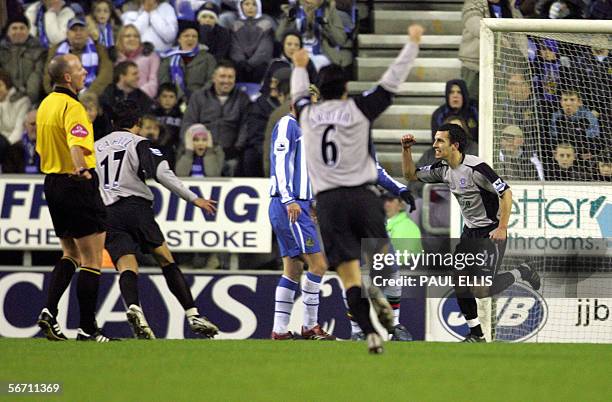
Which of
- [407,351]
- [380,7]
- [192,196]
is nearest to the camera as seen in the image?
[407,351]

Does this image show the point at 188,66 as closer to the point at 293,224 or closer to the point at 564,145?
the point at 564,145

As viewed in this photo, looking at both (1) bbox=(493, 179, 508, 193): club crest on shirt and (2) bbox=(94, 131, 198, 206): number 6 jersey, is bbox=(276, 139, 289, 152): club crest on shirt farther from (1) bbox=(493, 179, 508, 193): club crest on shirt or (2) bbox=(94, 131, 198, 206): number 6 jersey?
(1) bbox=(493, 179, 508, 193): club crest on shirt

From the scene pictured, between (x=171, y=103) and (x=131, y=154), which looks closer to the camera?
(x=131, y=154)

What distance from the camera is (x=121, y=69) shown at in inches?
607

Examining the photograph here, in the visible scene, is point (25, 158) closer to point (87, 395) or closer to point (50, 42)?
point (50, 42)

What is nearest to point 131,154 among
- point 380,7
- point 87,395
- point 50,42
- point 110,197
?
point 110,197

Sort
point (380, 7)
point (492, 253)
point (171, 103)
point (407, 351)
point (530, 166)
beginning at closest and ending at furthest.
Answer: point (407, 351) → point (492, 253) → point (530, 166) → point (171, 103) → point (380, 7)

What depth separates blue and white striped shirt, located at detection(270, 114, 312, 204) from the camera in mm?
11508

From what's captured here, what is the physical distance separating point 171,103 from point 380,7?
3441mm

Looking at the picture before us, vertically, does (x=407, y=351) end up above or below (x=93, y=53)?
below

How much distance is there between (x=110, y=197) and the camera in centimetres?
1112

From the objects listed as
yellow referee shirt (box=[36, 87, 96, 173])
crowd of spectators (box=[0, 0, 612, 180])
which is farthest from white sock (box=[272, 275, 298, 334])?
crowd of spectators (box=[0, 0, 612, 180])

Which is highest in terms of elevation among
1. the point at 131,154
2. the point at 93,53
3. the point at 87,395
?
the point at 93,53

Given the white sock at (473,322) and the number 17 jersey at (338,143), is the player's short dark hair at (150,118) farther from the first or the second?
the number 17 jersey at (338,143)
